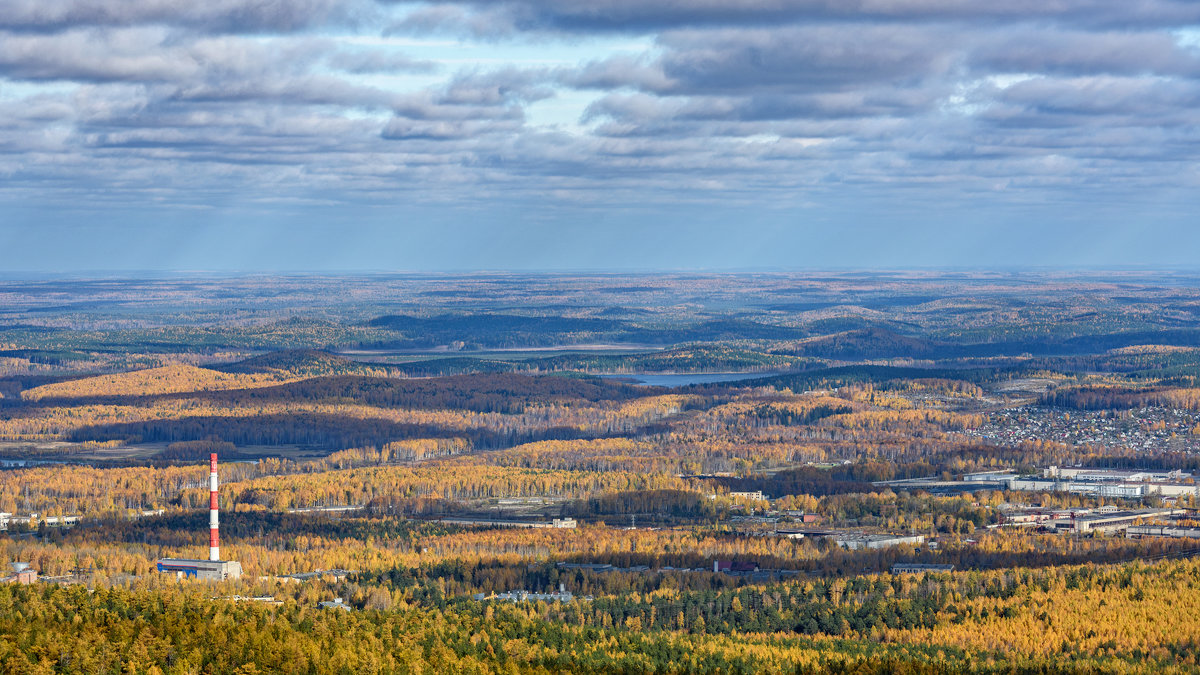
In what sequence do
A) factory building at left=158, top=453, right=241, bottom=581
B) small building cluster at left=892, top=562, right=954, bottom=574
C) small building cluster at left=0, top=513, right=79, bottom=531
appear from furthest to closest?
small building cluster at left=0, top=513, right=79, bottom=531 < small building cluster at left=892, top=562, right=954, bottom=574 < factory building at left=158, top=453, right=241, bottom=581

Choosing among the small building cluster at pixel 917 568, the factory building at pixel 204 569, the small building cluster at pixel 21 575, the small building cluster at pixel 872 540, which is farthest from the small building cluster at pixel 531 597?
the small building cluster at pixel 21 575

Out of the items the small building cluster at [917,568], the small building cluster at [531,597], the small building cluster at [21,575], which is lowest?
the small building cluster at [917,568]

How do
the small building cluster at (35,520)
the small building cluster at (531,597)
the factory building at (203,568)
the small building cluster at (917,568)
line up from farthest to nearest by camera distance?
the small building cluster at (35,520), the small building cluster at (917,568), the factory building at (203,568), the small building cluster at (531,597)

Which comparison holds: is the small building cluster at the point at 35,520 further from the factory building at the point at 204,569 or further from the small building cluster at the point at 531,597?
the small building cluster at the point at 531,597

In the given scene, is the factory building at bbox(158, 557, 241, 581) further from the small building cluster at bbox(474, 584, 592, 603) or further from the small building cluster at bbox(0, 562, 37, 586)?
the small building cluster at bbox(474, 584, 592, 603)

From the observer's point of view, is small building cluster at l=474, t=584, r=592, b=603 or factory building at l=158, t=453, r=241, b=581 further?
factory building at l=158, t=453, r=241, b=581

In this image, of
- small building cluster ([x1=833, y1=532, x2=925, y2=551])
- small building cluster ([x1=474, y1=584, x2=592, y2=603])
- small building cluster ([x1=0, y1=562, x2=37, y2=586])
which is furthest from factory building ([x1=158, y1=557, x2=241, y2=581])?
small building cluster ([x1=833, y1=532, x2=925, y2=551])

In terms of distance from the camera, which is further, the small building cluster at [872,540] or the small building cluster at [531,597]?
the small building cluster at [872,540]

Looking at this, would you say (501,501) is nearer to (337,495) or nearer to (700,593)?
(337,495)

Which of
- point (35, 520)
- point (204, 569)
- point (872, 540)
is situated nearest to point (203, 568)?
point (204, 569)

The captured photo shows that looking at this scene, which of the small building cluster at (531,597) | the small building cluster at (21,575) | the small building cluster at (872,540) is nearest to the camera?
the small building cluster at (531,597)

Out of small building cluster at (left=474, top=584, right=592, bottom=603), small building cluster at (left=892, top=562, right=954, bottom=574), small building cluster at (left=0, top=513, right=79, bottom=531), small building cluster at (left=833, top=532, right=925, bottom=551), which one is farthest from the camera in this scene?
small building cluster at (left=0, top=513, right=79, bottom=531)
